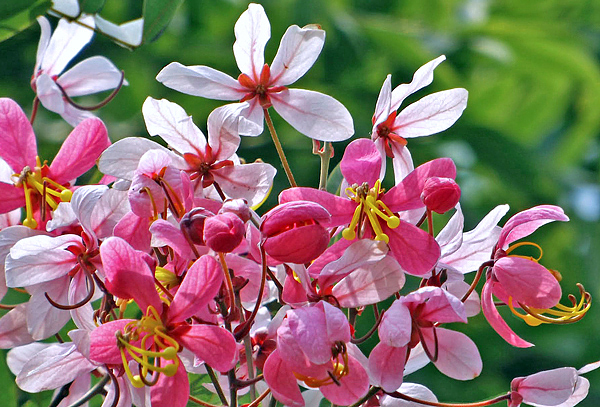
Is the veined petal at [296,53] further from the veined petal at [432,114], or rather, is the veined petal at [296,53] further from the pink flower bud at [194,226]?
the pink flower bud at [194,226]

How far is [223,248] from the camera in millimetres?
570

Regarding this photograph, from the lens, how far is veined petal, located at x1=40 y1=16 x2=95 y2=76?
34.8 inches

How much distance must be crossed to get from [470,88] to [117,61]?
0.93 m

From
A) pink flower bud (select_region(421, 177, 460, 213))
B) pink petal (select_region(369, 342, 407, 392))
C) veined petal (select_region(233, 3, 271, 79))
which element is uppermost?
veined petal (select_region(233, 3, 271, 79))

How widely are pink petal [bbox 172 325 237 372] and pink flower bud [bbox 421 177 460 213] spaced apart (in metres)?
0.17

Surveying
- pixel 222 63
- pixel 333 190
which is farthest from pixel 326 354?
pixel 222 63

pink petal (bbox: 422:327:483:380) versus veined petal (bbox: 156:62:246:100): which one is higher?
veined petal (bbox: 156:62:246:100)

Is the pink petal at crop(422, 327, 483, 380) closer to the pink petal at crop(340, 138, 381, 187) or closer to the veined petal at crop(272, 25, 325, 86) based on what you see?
the pink petal at crop(340, 138, 381, 187)

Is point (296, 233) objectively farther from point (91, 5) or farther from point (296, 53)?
point (91, 5)

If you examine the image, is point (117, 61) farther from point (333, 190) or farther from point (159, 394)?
point (159, 394)

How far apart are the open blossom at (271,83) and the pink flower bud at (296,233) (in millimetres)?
115

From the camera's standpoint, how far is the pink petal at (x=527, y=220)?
66 cm

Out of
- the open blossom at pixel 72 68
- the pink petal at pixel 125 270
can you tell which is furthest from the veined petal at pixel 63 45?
the pink petal at pixel 125 270

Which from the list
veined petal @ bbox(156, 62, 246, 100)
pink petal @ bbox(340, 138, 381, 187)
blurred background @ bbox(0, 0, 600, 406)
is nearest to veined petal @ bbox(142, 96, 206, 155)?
veined petal @ bbox(156, 62, 246, 100)
